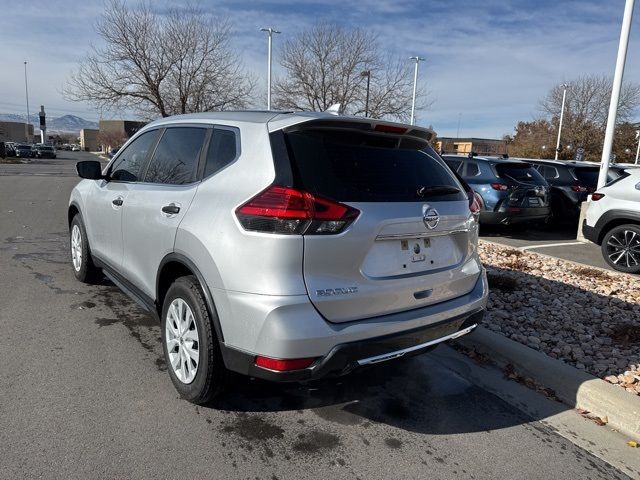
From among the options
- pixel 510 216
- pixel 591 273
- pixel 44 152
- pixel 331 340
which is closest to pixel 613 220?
pixel 591 273

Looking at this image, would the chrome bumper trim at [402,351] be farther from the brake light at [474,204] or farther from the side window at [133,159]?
the side window at [133,159]

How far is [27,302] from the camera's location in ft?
15.5

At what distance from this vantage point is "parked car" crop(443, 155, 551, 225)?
366 inches

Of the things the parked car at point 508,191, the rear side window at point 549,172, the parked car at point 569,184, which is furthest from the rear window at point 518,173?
the rear side window at point 549,172

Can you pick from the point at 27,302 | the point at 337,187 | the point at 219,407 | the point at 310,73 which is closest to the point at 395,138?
the point at 337,187

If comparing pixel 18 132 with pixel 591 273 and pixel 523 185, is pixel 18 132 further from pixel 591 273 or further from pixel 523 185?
pixel 591 273

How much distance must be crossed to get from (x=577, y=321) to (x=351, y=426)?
2929 millimetres

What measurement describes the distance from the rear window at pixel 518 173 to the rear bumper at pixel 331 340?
7500 mm

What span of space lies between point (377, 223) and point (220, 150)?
110cm

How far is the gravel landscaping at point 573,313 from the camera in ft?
12.6

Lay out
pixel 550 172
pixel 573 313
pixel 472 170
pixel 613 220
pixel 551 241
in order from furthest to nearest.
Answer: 1. pixel 550 172
2. pixel 472 170
3. pixel 551 241
4. pixel 613 220
5. pixel 573 313

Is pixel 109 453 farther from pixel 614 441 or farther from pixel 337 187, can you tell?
pixel 614 441

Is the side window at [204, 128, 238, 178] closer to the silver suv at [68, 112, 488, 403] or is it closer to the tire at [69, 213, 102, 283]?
the silver suv at [68, 112, 488, 403]

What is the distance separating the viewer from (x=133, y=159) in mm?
4125
